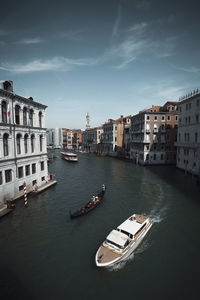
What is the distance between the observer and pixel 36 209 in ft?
66.9

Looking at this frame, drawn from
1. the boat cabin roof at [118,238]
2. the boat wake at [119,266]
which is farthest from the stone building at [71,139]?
the boat wake at [119,266]

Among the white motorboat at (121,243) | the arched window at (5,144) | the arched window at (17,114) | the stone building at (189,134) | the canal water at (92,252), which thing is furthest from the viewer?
the stone building at (189,134)

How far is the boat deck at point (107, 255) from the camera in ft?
37.3

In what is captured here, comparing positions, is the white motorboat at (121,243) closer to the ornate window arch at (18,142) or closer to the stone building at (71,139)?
the ornate window arch at (18,142)

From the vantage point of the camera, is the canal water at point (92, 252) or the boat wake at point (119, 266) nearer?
the canal water at point (92, 252)

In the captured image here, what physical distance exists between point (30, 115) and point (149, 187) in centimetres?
2427

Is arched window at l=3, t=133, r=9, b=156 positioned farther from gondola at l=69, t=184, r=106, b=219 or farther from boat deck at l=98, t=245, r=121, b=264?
boat deck at l=98, t=245, r=121, b=264

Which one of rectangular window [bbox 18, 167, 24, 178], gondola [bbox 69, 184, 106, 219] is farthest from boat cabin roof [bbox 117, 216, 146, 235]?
rectangular window [bbox 18, 167, 24, 178]

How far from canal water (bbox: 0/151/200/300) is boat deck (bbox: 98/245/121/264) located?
871 millimetres

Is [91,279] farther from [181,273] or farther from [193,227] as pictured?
[193,227]

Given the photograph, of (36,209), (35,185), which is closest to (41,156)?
(35,185)

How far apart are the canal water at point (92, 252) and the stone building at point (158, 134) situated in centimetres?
2893

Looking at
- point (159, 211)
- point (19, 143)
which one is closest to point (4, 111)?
point (19, 143)

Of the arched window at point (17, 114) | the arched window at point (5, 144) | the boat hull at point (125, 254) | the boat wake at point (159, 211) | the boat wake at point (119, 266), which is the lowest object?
the boat wake at point (119, 266)
